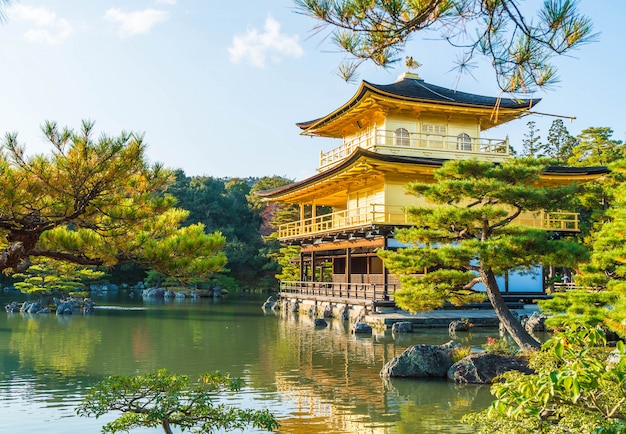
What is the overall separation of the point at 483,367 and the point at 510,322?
1472mm

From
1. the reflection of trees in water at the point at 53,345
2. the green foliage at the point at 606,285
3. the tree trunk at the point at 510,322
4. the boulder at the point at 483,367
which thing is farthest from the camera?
the reflection of trees in water at the point at 53,345

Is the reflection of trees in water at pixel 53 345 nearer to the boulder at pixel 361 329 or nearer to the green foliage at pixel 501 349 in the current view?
the boulder at pixel 361 329

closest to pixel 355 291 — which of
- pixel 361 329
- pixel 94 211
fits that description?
pixel 361 329

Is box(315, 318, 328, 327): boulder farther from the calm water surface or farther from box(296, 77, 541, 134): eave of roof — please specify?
box(296, 77, 541, 134): eave of roof

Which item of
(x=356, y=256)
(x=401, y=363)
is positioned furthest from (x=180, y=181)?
(x=401, y=363)

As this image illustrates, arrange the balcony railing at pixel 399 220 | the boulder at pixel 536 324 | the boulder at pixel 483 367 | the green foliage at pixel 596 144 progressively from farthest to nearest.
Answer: the green foliage at pixel 596 144 < the balcony railing at pixel 399 220 < the boulder at pixel 536 324 < the boulder at pixel 483 367

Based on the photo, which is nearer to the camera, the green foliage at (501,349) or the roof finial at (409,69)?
the green foliage at (501,349)

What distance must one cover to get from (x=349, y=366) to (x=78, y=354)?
5.99 meters

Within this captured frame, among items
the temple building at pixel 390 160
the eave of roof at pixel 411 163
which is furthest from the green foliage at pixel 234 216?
the eave of roof at pixel 411 163

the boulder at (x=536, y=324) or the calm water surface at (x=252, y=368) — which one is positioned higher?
the boulder at (x=536, y=324)

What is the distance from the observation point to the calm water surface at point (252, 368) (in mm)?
8172

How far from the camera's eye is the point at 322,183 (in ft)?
80.1

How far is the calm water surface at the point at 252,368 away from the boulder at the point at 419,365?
0.98 ft

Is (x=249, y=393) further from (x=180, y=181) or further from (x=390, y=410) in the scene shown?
(x=180, y=181)
